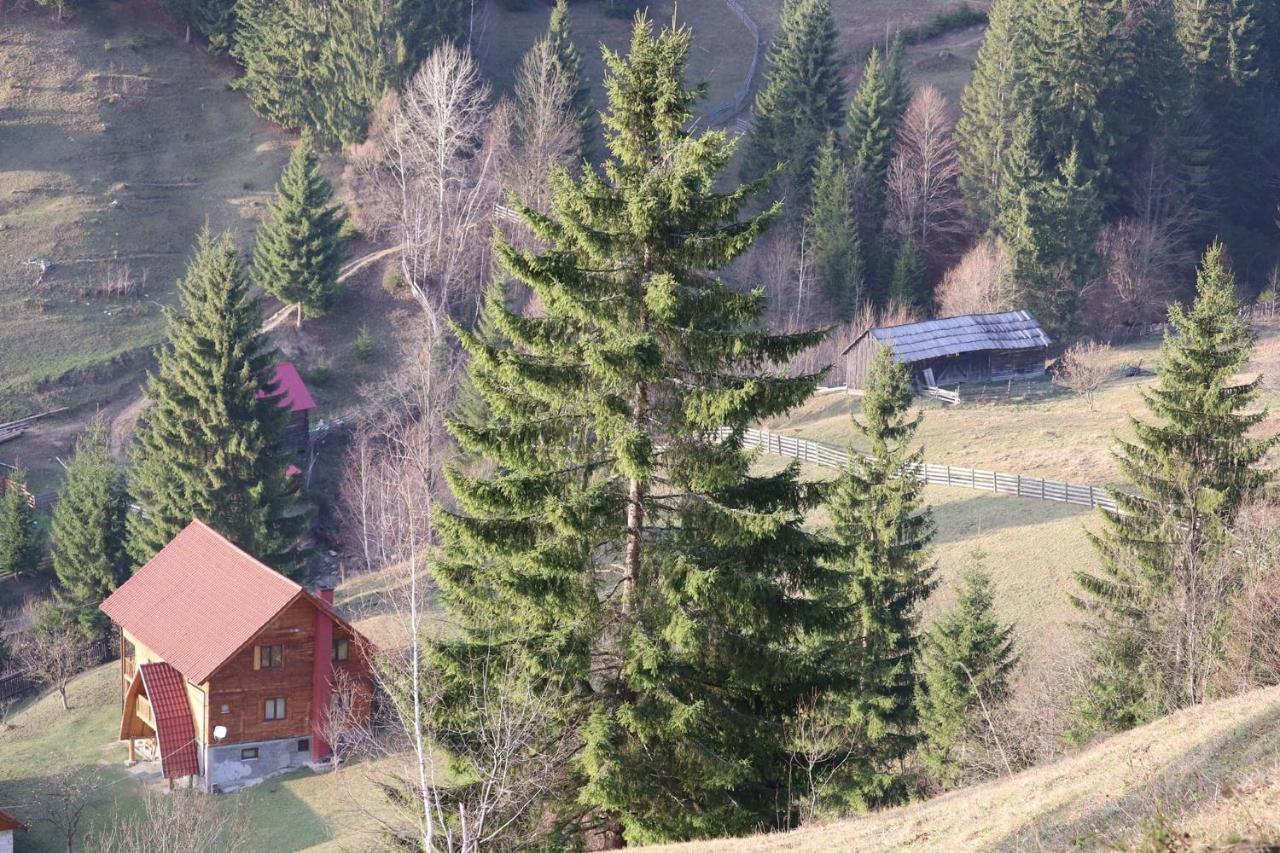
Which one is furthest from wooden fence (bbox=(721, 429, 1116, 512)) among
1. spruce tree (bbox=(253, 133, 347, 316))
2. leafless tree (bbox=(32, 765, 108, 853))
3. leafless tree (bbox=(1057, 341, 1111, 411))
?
spruce tree (bbox=(253, 133, 347, 316))

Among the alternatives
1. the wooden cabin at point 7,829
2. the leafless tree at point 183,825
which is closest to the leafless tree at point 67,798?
the leafless tree at point 183,825

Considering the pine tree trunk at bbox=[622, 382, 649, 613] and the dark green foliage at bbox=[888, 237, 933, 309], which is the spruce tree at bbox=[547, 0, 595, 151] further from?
the pine tree trunk at bbox=[622, 382, 649, 613]

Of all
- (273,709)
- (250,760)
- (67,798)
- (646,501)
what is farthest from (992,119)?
(646,501)

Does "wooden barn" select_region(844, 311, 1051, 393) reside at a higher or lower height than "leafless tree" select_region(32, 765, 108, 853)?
higher

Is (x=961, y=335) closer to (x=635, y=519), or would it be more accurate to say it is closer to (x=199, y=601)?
(x=199, y=601)

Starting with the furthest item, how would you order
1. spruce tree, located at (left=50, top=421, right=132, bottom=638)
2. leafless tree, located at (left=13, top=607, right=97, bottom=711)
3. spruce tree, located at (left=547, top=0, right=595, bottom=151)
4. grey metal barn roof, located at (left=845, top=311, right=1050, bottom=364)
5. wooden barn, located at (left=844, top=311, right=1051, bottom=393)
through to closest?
spruce tree, located at (left=547, top=0, right=595, bottom=151)
wooden barn, located at (left=844, top=311, right=1051, bottom=393)
grey metal barn roof, located at (left=845, top=311, right=1050, bottom=364)
spruce tree, located at (left=50, top=421, right=132, bottom=638)
leafless tree, located at (left=13, top=607, right=97, bottom=711)

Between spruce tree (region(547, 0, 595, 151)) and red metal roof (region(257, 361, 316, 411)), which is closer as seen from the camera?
red metal roof (region(257, 361, 316, 411))
